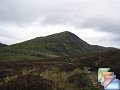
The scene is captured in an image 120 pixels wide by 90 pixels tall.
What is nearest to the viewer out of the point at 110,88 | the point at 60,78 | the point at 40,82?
the point at 110,88

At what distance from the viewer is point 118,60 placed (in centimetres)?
3222

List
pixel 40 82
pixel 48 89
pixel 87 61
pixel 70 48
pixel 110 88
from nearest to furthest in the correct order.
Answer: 1. pixel 110 88
2. pixel 48 89
3. pixel 40 82
4. pixel 87 61
5. pixel 70 48

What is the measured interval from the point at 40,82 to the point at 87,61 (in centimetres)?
1818

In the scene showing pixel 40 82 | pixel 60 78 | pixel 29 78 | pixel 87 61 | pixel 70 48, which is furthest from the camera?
pixel 70 48

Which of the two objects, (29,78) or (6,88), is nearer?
(6,88)

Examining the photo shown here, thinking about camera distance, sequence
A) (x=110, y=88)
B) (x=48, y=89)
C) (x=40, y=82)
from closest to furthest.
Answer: (x=110, y=88) → (x=48, y=89) → (x=40, y=82)

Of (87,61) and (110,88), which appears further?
(87,61)

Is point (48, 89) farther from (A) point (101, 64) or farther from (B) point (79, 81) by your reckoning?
(A) point (101, 64)

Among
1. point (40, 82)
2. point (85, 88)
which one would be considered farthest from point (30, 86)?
point (85, 88)

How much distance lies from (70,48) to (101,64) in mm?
165706

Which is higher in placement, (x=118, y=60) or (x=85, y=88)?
(x=118, y=60)

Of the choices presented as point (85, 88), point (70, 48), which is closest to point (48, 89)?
point (85, 88)

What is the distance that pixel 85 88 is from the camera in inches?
763

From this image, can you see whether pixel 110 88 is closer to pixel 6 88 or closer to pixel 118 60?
pixel 6 88
